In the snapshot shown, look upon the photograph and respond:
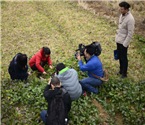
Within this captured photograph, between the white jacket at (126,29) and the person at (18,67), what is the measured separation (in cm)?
327

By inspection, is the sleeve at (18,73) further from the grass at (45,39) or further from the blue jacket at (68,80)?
the blue jacket at (68,80)

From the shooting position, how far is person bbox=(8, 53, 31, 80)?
399 cm

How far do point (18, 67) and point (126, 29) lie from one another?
12.5 ft

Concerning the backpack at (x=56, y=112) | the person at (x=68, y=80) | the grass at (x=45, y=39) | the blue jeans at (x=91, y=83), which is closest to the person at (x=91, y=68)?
the blue jeans at (x=91, y=83)

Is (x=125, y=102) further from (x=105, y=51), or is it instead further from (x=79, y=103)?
(x=105, y=51)

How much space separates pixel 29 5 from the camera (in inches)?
457

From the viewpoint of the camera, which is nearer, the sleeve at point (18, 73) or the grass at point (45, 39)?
the grass at point (45, 39)

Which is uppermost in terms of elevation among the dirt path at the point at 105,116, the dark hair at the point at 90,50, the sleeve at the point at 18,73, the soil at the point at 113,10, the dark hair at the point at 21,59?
the soil at the point at 113,10

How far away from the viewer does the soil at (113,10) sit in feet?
27.2

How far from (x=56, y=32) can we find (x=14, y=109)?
573 cm

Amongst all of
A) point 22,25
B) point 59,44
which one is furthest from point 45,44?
point 22,25

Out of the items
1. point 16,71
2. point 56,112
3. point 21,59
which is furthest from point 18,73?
point 56,112

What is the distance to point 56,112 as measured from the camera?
2.68 metres

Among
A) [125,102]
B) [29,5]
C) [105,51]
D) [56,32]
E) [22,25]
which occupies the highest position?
[29,5]
